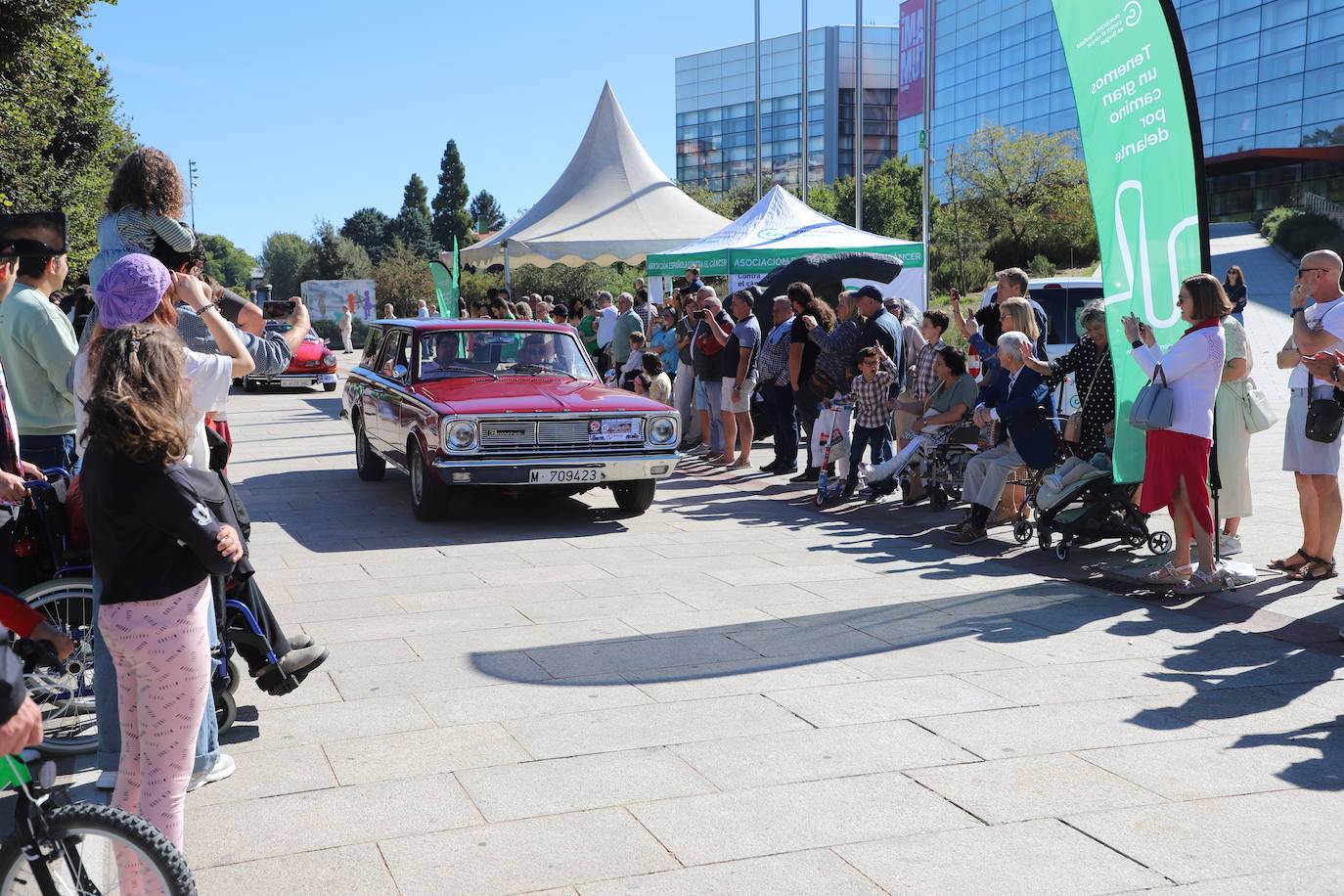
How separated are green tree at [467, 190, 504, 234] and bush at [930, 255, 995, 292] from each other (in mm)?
75201

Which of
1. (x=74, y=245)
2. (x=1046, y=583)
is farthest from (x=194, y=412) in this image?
(x=74, y=245)

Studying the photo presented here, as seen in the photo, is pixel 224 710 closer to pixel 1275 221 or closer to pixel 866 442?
pixel 866 442

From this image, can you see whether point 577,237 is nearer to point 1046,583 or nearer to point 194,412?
point 1046,583

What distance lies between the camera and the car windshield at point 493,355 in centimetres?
1073

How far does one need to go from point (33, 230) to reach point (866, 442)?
24.6ft

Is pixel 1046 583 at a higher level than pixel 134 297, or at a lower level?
lower

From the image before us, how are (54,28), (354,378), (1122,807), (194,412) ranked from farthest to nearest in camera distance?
(54,28) → (354,378) → (1122,807) → (194,412)

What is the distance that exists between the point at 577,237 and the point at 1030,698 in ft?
60.7

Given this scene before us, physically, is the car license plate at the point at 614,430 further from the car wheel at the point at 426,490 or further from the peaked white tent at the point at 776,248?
the peaked white tent at the point at 776,248

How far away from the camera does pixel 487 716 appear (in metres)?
5.04

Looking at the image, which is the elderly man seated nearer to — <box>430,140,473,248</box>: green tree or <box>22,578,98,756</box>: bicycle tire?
<box>22,578,98,756</box>: bicycle tire

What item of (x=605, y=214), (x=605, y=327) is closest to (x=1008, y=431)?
(x=605, y=327)

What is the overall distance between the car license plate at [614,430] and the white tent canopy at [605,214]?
1311 centimetres

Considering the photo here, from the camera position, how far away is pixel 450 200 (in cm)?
10538
